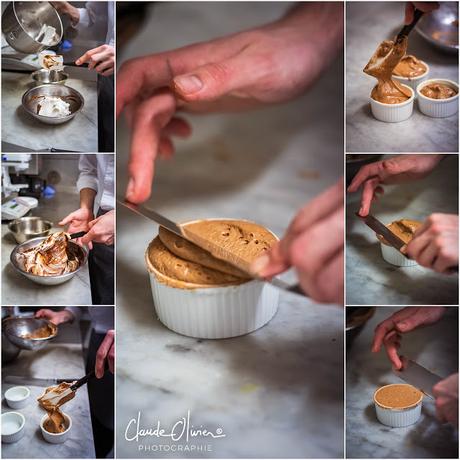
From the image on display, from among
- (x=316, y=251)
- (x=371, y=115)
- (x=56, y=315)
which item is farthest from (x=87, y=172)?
(x=371, y=115)

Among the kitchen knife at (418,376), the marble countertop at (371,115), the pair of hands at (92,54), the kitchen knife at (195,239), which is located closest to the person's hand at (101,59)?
the pair of hands at (92,54)

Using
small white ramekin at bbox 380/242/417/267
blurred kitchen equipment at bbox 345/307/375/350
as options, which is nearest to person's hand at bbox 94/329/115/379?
blurred kitchen equipment at bbox 345/307/375/350

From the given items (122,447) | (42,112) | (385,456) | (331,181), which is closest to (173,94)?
(42,112)

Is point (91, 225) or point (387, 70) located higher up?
point (387, 70)

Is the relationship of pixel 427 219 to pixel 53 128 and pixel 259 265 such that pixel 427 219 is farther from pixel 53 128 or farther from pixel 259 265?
pixel 53 128

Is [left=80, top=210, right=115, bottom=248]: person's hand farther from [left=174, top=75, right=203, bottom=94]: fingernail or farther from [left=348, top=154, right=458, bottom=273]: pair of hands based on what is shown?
[left=348, top=154, right=458, bottom=273]: pair of hands

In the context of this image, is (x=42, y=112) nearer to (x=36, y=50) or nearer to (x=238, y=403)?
(x=36, y=50)

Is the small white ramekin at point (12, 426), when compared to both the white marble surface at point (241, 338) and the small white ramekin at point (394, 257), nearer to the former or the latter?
the white marble surface at point (241, 338)
